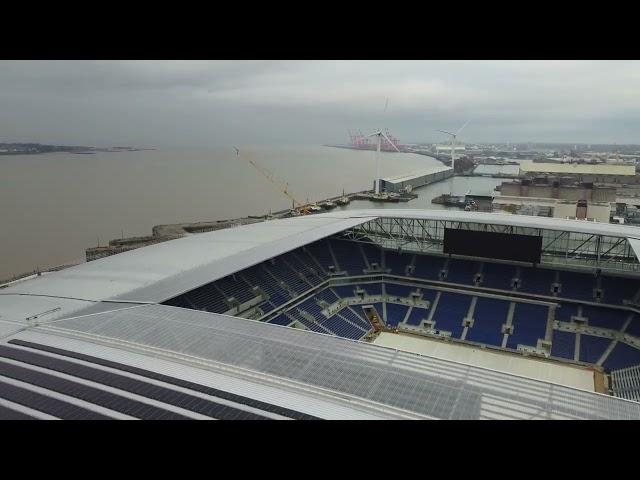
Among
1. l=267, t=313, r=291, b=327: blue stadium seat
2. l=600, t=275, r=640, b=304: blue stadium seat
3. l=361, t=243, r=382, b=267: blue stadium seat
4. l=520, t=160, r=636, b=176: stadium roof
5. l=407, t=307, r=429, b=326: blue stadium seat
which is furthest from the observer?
l=520, t=160, r=636, b=176: stadium roof

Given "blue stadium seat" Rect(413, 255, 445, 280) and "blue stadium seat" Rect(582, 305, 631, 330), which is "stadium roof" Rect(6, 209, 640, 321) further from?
"blue stadium seat" Rect(582, 305, 631, 330)

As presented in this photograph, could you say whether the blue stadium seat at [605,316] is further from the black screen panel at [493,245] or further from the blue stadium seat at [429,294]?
the blue stadium seat at [429,294]

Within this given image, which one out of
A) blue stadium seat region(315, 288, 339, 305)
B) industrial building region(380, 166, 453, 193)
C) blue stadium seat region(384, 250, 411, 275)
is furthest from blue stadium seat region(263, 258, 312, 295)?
industrial building region(380, 166, 453, 193)

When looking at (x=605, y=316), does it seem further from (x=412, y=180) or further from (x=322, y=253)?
(x=412, y=180)

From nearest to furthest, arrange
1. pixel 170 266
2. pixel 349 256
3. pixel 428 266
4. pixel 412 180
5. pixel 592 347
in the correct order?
pixel 170 266, pixel 592 347, pixel 428 266, pixel 349 256, pixel 412 180

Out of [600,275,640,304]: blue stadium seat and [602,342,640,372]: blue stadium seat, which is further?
Result: [600,275,640,304]: blue stadium seat

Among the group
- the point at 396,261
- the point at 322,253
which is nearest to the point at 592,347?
the point at 396,261
